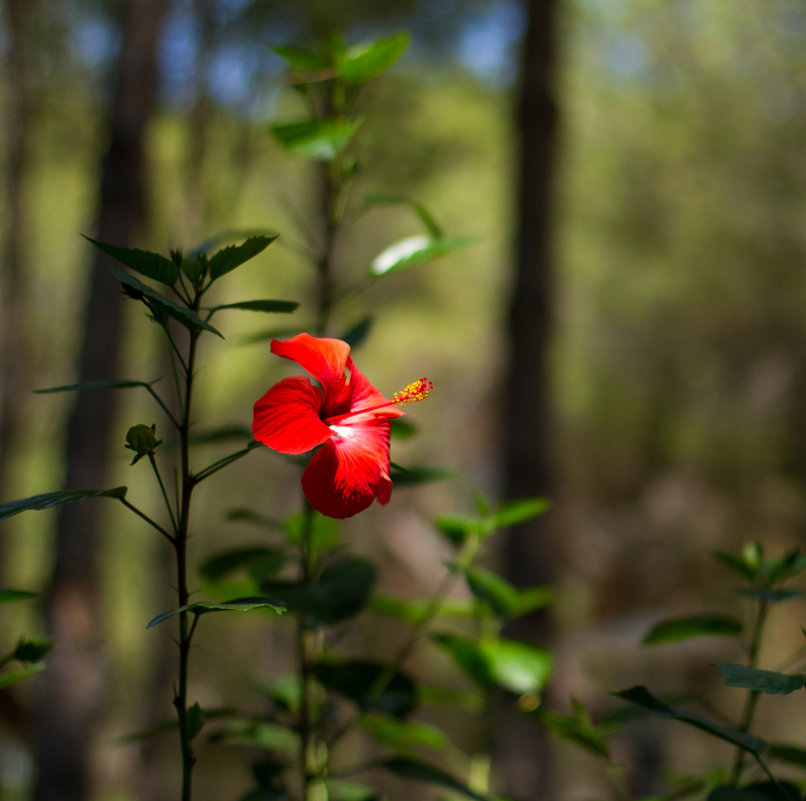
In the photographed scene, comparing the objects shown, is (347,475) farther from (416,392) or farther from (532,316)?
(532,316)

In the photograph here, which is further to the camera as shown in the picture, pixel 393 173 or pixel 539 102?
pixel 393 173

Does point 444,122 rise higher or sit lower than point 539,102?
higher

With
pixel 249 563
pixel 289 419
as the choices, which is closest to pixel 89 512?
pixel 249 563

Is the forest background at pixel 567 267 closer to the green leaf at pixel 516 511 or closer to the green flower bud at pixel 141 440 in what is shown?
the green leaf at pixel 516 511

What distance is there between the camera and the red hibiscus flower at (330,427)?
53cm

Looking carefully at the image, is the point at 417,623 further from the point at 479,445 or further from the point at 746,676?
the point at 479,445

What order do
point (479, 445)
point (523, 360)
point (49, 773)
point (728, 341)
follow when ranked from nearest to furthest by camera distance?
1. point (49, 773)
2. point (523, 360)
3. point (728, 341)
4. point (479, 445)

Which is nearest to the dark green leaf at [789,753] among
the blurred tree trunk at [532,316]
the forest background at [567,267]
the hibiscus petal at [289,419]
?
the hibiscus petal at [289,419]

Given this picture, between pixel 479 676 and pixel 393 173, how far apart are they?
270 inches

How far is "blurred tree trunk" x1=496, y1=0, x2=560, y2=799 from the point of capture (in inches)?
128

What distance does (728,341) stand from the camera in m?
7.82

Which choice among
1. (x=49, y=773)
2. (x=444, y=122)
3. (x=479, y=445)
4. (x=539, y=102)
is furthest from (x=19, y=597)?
(x=479, y=445)

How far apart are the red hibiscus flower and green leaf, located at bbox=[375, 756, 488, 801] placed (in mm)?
290

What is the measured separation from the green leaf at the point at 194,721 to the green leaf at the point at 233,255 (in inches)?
11.1
